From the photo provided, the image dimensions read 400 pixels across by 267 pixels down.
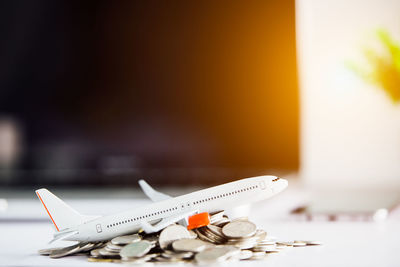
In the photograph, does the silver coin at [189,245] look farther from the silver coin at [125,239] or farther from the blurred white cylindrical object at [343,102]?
the blurred white cylindrical object at [343,102]

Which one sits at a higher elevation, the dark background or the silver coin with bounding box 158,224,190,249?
the dark background

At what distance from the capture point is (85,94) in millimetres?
2146

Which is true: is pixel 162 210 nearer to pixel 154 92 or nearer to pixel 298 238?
pixel 298 238

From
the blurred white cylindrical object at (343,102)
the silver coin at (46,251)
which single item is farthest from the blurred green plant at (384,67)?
the silver coin at (46,251)

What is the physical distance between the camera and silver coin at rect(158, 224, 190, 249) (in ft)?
2.46

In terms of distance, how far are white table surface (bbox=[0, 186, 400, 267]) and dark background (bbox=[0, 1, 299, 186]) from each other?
624 millimetres

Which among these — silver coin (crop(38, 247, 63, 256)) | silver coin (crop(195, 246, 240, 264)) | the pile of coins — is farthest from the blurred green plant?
silver coin (crop(38, 247, 63, 256))

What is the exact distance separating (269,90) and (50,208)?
1.43 metres

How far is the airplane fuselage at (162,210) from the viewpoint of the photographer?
0.79 m

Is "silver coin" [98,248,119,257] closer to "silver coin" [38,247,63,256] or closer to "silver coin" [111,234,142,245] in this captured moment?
"silver coin" [111,234,142,245]

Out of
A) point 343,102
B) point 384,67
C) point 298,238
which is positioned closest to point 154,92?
point 343,102

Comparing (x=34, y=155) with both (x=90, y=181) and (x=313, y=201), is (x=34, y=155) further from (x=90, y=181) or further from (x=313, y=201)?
(x=313, y=201)

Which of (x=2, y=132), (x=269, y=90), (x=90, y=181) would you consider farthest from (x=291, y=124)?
(x=2, y=132)

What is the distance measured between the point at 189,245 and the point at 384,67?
1.42 metres
